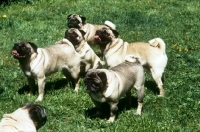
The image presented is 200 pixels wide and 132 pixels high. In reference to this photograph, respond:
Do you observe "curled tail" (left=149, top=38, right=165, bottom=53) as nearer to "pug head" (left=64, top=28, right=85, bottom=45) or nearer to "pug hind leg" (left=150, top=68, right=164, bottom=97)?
"pug hind leg" (left=150, top=68, right=164, bottom=97)

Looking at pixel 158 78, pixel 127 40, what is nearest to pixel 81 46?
pixel 158 78

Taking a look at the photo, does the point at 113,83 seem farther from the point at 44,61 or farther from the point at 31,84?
the point at 31,84

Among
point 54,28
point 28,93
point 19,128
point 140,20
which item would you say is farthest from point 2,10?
point 19,128

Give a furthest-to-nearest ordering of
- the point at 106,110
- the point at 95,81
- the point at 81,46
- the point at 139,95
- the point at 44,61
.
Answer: the point at 81,46 < the point at 44,61 < the point at 106,110 < the point at 139,95 < the point at 95,81

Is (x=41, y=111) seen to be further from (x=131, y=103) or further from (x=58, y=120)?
(x=131, y=103)

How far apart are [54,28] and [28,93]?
451cm

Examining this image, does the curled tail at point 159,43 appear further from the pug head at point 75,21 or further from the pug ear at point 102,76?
the pug head at point 75,21

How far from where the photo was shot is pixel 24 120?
484cm

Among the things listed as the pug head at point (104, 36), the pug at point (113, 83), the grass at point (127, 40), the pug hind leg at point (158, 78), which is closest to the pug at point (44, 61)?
the grass at point (127, 40)

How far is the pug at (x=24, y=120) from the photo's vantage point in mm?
4680

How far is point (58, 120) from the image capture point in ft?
22.4

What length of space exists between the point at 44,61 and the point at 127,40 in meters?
4.02

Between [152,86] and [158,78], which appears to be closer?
[158,78]

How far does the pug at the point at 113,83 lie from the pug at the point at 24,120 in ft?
4.47
